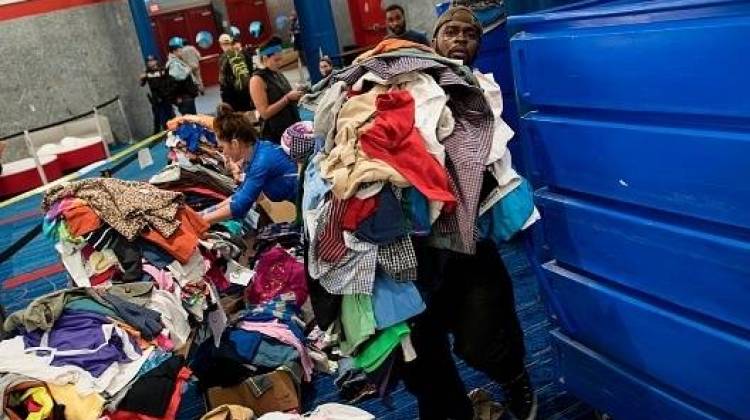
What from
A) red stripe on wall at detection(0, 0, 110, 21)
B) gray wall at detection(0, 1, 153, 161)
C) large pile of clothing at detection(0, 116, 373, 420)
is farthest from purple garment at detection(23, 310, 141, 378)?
red stripe on wall at detection(0, 0, 110, 21)

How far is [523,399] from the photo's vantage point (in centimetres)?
271

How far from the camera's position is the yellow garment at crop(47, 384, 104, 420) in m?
2.30

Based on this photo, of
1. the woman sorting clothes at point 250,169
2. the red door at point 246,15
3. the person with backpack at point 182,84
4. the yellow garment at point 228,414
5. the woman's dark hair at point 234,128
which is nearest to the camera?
the yellow garment at point 228,414

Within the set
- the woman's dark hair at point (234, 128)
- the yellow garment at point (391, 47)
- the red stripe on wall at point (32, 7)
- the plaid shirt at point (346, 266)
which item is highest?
the red stripe on wall at point (32, 7)

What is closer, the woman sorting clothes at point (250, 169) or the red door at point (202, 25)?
the woman sorting clothes at point (250, 169)

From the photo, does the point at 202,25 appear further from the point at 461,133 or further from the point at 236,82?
the point at 461,133

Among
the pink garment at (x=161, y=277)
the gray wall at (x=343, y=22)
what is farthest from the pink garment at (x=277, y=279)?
the gray wall at (x=343, y=22)

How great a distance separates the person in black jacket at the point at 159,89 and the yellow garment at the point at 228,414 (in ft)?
33.9

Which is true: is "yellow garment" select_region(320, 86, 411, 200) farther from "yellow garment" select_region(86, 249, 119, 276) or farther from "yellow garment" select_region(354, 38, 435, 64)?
"yellow garment" select_region(86, 249, 119, 276)

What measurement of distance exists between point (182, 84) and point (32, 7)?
145 inches

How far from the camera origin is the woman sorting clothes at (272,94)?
5160 mm

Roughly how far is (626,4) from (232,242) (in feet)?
7.98

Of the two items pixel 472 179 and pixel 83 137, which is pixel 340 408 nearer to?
pixel 472 179

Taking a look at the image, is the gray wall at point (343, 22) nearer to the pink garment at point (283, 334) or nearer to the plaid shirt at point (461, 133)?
the pink garment at point (283, 334)
